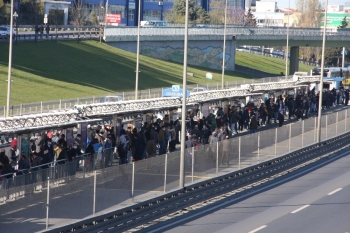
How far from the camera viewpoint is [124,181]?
60.8 ft

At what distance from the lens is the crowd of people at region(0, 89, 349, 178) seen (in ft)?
72.5

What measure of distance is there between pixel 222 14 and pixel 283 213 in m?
111

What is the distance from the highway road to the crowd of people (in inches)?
99.4

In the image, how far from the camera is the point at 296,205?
22312mm

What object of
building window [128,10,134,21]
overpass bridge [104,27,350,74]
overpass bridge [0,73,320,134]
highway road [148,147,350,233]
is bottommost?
highway road [148,147,350,233]

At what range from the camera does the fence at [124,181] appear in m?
15.2

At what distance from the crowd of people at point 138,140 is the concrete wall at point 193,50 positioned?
40809mm

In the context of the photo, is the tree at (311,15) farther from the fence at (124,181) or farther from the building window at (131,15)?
the fence at (124,181)

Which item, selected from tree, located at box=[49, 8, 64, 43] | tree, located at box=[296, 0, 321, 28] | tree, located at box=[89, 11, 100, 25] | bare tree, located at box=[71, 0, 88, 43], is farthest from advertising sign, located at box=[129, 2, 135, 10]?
tree, located at box=[296, 0, 321, 28]

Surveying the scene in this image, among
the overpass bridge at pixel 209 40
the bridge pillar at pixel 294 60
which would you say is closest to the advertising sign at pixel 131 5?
the overpass bridge at pixel 209 40

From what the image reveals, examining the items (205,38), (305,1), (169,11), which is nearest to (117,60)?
(205,38)

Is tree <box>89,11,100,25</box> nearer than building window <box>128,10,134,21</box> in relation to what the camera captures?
Yes

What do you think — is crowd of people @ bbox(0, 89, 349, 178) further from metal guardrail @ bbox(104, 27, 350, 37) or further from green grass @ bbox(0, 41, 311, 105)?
metal guardrail @ bbox(104, 27, 350, 37)

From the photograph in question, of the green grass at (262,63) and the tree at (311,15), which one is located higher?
the tree at (311,15)
